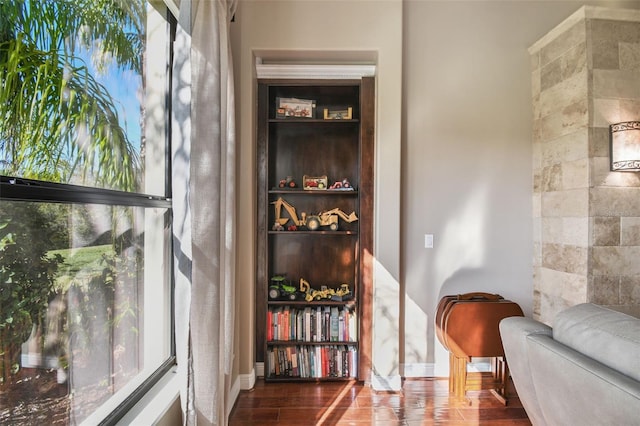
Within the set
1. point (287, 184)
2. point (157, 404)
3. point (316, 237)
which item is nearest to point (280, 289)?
point (316, 237)

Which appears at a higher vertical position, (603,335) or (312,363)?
(603,335)

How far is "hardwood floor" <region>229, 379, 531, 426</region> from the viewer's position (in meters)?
2.02

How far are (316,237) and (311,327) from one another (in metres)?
0.72

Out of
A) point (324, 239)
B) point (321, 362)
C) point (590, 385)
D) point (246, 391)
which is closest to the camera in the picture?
point (590, 385)

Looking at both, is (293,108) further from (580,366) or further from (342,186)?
(580,366)

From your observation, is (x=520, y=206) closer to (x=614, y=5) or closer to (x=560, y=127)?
(x=560, y=127)

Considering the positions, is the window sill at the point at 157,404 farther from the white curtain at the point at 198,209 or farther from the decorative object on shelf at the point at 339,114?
the decorative object on shelf at the point at 339,114

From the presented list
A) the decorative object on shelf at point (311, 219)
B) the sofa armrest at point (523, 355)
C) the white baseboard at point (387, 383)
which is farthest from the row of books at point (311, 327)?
the sofa armrest at point (523, 355)

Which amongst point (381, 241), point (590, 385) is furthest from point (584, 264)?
point (590, 385)

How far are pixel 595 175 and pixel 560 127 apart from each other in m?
0.44

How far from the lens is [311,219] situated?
8.50ft

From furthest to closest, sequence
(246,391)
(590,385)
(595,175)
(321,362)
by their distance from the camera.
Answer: (321,362)
(246,391)
(595,175)
(590,385)

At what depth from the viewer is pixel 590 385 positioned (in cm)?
91

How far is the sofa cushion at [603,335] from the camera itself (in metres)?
0.88
